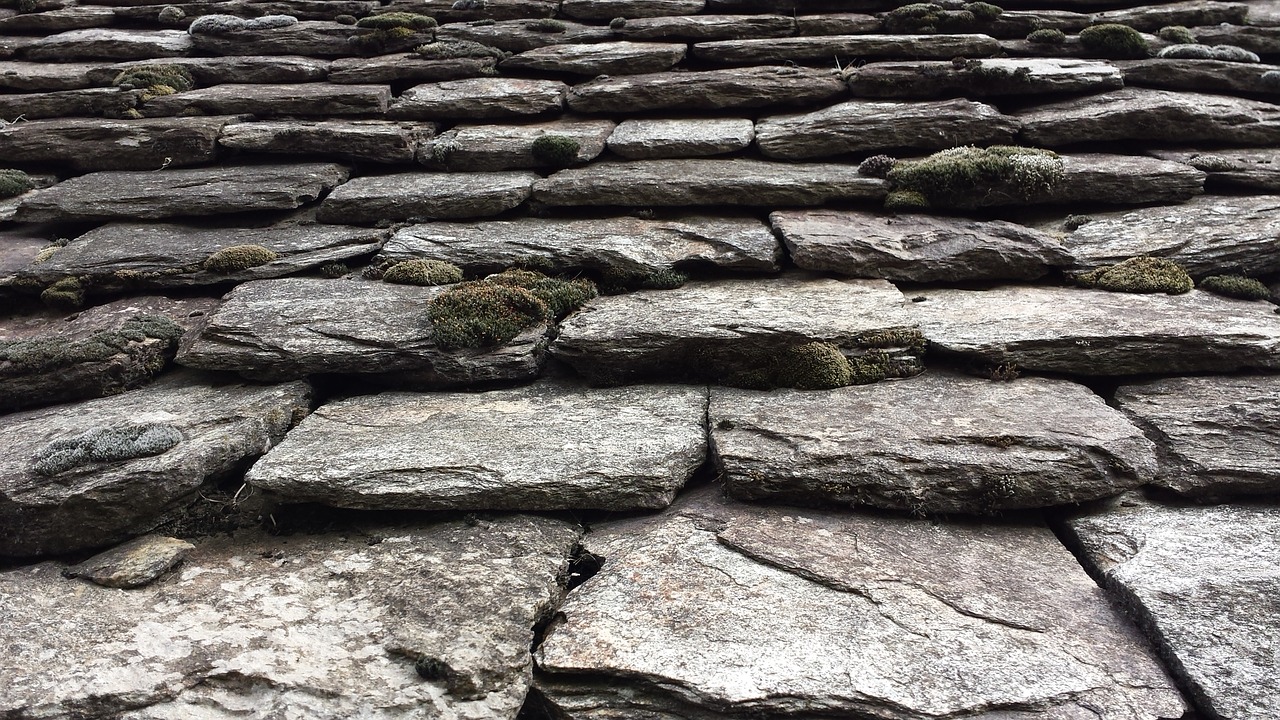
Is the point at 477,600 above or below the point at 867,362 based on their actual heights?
below

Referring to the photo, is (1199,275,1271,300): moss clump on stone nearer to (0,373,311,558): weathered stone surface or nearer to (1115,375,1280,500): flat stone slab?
(1115,375,1280,500): flat stone slab

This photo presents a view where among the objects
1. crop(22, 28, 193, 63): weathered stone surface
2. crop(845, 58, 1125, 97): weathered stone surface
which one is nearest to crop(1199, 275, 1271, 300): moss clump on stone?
crop(845, 58, 1125, 97): weathered stone surface

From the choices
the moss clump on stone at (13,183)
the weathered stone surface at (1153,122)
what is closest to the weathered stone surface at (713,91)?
the weathered stone surface at (1153,122)

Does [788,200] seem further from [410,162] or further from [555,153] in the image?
[410,162]

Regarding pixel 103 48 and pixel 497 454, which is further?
pixel 103 48

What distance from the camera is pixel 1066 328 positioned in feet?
23.1

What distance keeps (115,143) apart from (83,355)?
4303 mm

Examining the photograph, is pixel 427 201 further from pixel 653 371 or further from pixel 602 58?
pixel 602 58

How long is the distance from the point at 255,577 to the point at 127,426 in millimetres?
1836

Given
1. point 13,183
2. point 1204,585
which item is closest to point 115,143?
point 13,183

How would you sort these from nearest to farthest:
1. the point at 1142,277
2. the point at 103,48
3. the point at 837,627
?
1. the point at 837,627
2. the point at 1142,277
3. the point at 103,48

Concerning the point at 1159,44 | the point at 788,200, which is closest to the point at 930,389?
the point at 788,200

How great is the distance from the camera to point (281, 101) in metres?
10.5

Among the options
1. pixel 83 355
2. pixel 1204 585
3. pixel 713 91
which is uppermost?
pixel 713 91
